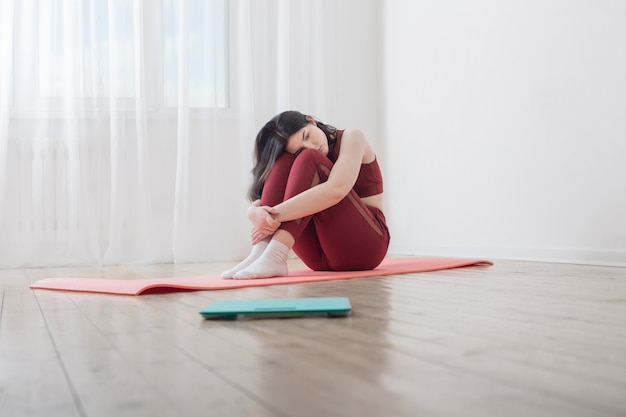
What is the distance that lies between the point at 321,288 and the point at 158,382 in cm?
132

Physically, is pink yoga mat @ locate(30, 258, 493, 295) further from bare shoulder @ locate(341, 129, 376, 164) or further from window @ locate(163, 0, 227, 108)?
window @ locate(163, 0, 227, 108)

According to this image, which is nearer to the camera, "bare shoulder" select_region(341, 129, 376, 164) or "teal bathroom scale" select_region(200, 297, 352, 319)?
"teal bathroom scale" select_region(200, 297, 352, 319)

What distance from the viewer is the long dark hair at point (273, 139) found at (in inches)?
103

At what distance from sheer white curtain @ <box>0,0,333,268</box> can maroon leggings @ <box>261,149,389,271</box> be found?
5.63ft

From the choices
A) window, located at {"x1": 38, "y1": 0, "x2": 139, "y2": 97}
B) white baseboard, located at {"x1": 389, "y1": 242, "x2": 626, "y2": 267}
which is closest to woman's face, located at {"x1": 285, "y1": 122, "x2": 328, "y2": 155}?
white baseboard, located at {"x1": 389, "y1": 242, "x2": 626, "y2": 267}

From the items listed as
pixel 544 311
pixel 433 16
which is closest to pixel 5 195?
pixel 433 16

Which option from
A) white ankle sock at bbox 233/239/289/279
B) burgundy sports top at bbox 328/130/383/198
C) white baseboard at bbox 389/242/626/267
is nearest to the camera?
white ankle sock at bbox 233/239/289/279

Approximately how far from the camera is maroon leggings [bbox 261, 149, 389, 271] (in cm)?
255

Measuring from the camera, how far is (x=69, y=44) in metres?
4.10

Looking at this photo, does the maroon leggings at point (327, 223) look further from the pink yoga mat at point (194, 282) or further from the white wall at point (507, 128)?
the white wall at point (507, 128)

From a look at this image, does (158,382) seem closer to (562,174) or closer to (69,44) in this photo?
(562,174)

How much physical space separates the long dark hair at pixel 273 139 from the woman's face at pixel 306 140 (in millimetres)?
15

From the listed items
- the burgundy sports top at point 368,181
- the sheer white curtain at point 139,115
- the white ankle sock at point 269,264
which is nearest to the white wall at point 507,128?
the sheer white curtain at point 139,115

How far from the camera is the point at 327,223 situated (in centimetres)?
261
